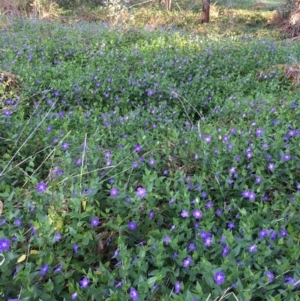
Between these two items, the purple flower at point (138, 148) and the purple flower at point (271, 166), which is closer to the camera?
the purple flower at point (271, 166)

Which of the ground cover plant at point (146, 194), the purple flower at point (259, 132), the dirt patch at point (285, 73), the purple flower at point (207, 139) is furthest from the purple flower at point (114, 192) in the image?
the dirt patch at point (285, 73)

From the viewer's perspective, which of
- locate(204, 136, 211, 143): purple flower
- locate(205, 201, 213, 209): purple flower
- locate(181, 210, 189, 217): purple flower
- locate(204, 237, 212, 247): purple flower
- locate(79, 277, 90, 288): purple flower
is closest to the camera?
locate(79, 277, 90, 288): purple flower

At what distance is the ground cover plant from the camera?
1588mm

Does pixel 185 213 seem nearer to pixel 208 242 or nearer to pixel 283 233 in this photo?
pixel 208 242

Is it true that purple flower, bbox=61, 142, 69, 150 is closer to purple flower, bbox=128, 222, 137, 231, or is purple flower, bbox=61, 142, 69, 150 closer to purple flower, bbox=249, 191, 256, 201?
purple flower, bbox=128, 222, 137, 231

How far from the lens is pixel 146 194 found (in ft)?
6.56

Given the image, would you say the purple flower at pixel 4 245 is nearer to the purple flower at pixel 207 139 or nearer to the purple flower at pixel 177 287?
the purple flower at pixel 177 287

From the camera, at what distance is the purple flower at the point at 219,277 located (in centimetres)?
153

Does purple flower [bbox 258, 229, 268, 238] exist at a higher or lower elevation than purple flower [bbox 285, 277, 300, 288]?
higher

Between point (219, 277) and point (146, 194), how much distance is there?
0.61m

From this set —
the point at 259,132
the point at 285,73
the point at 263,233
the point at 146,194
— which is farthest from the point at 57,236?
the point at 285,73

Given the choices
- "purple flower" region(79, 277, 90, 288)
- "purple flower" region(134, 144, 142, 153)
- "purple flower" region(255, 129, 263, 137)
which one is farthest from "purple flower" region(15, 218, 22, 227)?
"purple flower" region(255, 129, 263, 137)

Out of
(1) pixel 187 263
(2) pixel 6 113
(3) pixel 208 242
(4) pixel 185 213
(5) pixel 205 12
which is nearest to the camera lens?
(1) pixel 187 263

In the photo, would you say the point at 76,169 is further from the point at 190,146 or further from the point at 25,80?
the point at 25,80
